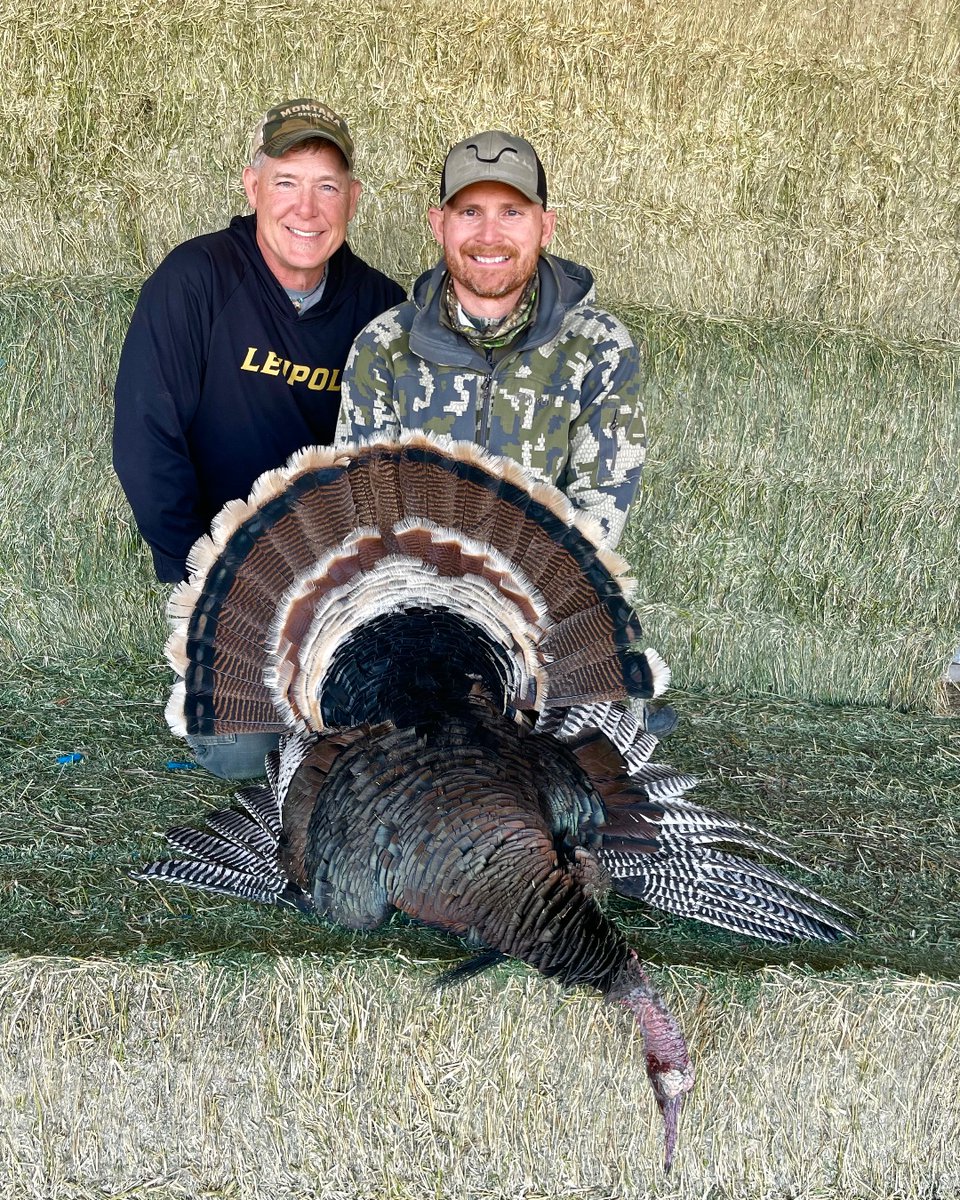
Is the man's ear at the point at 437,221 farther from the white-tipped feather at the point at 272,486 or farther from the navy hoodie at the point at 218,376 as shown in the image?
the white-tipped feather at the point at 272,486

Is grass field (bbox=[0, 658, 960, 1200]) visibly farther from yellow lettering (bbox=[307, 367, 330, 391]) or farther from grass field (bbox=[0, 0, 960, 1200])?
yellow lettering (bbox=[307, 367, 330, 391])

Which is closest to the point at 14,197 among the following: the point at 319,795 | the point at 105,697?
the point at 105,697

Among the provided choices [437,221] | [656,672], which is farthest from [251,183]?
[656,672]

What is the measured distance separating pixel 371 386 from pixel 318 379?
251mm

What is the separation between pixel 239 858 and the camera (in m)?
2.07

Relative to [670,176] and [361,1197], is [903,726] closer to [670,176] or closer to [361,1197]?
[670,176]

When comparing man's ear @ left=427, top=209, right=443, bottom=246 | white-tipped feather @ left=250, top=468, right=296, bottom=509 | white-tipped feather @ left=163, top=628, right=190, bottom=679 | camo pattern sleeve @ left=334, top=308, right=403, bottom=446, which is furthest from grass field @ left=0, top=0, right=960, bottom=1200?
white-tipped feather @ left=250, top=468, right=296, bottom=509

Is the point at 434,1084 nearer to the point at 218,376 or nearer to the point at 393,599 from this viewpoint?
the point at 393,599

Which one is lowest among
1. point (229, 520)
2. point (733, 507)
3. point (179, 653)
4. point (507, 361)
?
point (179, 653)

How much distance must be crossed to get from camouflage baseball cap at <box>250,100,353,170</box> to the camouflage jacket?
1.29 feet

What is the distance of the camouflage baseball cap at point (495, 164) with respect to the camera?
228cm

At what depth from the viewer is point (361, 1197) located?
186 cm

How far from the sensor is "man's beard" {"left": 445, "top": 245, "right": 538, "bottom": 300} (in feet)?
7.62

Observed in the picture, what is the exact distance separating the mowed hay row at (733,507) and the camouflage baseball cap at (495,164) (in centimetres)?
74
